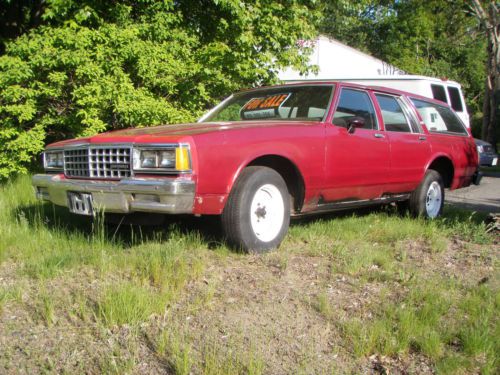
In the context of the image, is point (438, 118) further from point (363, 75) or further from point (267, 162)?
point (363, 75)

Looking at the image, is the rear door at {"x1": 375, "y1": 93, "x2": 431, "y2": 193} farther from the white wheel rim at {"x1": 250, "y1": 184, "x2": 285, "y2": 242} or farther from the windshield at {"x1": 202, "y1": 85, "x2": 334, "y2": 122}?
the white wheel rim at {"x1": 250, "y1": 184, "x2": 285, "y2": 242}

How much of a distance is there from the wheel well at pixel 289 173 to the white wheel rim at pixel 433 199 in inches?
87.4

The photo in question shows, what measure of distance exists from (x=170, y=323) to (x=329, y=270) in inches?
56.8

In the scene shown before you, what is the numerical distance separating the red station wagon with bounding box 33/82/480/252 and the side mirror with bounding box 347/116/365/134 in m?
0.01

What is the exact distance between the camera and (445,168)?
6.63 m

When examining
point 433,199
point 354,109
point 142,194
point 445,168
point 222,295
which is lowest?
point 222,295

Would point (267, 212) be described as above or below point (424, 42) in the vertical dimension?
below

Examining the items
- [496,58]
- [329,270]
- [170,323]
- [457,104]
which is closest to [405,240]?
[329,270]

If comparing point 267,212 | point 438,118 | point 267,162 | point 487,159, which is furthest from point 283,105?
point 487,159

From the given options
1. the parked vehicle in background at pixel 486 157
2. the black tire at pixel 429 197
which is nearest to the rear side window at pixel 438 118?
the black tire at pixel 429 197

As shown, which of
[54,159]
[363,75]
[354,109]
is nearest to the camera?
[54,159]

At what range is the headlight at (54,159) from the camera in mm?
4625

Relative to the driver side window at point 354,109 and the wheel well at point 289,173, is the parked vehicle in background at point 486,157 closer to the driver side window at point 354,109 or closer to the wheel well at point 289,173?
the driver side window at point 354,109

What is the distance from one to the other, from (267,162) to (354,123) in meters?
1.01
